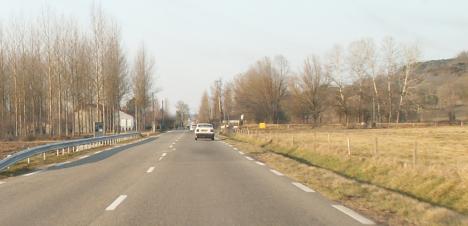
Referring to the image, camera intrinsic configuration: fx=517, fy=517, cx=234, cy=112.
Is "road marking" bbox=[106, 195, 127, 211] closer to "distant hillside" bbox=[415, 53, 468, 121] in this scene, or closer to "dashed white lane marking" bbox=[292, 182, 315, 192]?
"dashed white lane marking" bbox=[292, 182, 315, 192]

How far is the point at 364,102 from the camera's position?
8906cm

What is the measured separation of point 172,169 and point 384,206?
9.55m

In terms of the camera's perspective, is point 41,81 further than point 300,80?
No

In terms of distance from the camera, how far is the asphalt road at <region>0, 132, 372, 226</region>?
27.0 ft

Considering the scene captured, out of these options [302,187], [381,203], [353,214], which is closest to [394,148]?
[302,187]

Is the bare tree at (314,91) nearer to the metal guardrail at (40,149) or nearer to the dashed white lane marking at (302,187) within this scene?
the metal guardrail at (40,149)

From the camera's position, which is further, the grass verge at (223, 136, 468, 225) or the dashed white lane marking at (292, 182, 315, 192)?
the dashed white lane marking at (292, 182, 315, 192)

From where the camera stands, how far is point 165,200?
10336 millimetres

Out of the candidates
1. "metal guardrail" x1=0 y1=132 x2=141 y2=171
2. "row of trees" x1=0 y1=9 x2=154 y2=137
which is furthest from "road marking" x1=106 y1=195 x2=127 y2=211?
"row of trees" x1=0 y1=9 x2=154 y2=137

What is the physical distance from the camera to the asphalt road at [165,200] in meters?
8.23

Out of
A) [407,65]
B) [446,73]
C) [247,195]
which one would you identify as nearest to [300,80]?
[407,65]

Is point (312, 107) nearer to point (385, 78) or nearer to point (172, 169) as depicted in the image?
point (385, 78)

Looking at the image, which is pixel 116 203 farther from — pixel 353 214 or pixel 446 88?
pixel 446 88

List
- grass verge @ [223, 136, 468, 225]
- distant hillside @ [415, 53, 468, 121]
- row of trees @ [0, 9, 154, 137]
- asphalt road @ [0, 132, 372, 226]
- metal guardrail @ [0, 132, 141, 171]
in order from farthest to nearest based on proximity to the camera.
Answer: distant hillside @ [415, 53, 468, 121] < row of trees @ [0, 9, 154, 137] < metal guardrail @ [0, 132, 141, 171] < asphalt road @ [0, 132, 372, 226] < grass verge @ [223, 136, 468, 225]
